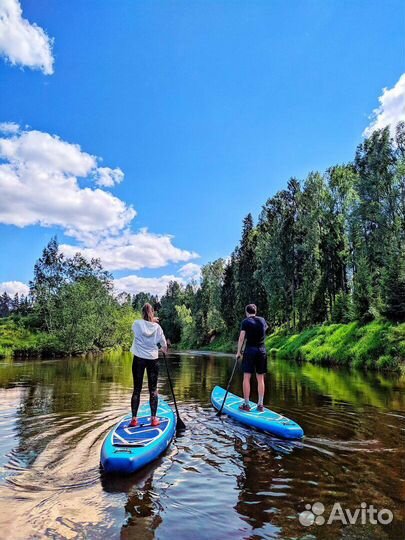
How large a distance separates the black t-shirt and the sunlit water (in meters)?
1.90

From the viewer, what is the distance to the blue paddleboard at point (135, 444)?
573 cm

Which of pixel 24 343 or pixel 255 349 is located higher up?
pixel 255 349

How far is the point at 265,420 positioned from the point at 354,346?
19438 millimetres

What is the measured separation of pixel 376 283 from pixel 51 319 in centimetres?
3874

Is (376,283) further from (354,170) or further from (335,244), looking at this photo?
(354,170)

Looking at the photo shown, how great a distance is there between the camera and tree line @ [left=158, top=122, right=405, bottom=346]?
29.6 meters

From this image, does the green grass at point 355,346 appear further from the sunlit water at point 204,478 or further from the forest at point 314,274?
the sunlit water at point 204,478

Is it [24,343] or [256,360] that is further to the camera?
[24,343]

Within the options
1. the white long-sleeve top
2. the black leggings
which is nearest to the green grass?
the black leggings

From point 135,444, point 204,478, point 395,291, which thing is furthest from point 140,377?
point 395,291

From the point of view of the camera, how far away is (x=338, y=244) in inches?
1660

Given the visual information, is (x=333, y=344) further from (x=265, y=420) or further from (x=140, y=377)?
(x=140, y=377)

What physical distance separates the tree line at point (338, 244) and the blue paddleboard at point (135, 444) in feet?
65.1

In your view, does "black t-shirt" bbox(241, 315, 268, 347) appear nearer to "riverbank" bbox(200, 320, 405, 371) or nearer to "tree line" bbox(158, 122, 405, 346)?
"riverbank" bbox(200, 320, 405, 371)
